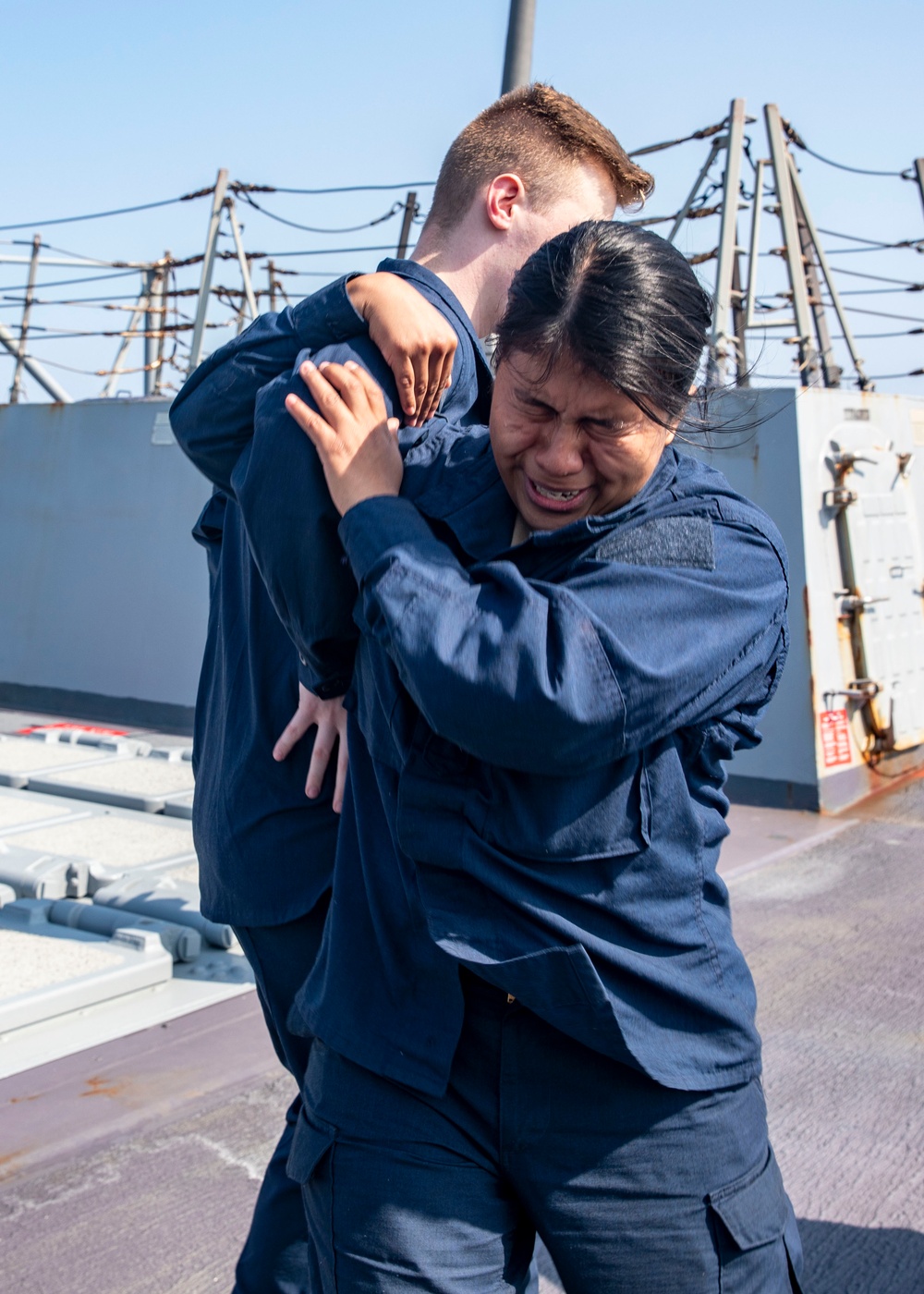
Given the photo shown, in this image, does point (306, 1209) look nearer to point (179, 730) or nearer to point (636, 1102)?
point (636, 1102)

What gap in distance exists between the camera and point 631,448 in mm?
1112

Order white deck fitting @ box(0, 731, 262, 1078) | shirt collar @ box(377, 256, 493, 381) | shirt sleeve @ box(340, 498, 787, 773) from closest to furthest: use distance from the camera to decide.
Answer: shirt sleeve @ box(340, 498, 787, 773)
shirt collar @ box(377, 256, 493, 381)
white deck fitting @ box(0, 731, 262, 1078)

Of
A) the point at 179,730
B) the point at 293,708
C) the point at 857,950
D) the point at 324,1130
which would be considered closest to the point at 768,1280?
the point at 324,1130

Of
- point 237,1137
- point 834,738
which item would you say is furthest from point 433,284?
point 834,738

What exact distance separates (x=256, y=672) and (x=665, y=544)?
614 mm

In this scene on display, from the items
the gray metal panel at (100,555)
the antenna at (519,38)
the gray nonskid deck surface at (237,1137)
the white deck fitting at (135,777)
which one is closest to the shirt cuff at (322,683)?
the gray nonskid deck surface at (237,1137)

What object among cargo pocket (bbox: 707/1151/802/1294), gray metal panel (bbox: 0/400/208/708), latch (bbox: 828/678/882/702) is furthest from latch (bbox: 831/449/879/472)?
cargo pocket (bbox: 707/1151/802/1294)

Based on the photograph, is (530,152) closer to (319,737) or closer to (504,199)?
(504,199)

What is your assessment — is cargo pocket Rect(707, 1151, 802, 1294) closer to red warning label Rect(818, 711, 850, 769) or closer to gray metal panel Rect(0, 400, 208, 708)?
red warning label Rect(818, 711, 850, 769)

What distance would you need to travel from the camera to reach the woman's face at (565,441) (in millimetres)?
1103

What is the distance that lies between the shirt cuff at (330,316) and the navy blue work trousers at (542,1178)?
75 cm

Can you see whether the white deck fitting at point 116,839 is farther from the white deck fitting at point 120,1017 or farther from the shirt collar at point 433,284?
the shirt collar at point 433,284

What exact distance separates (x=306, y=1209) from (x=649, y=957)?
0.46 metres

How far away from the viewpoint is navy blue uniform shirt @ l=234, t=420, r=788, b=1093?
1.02m
